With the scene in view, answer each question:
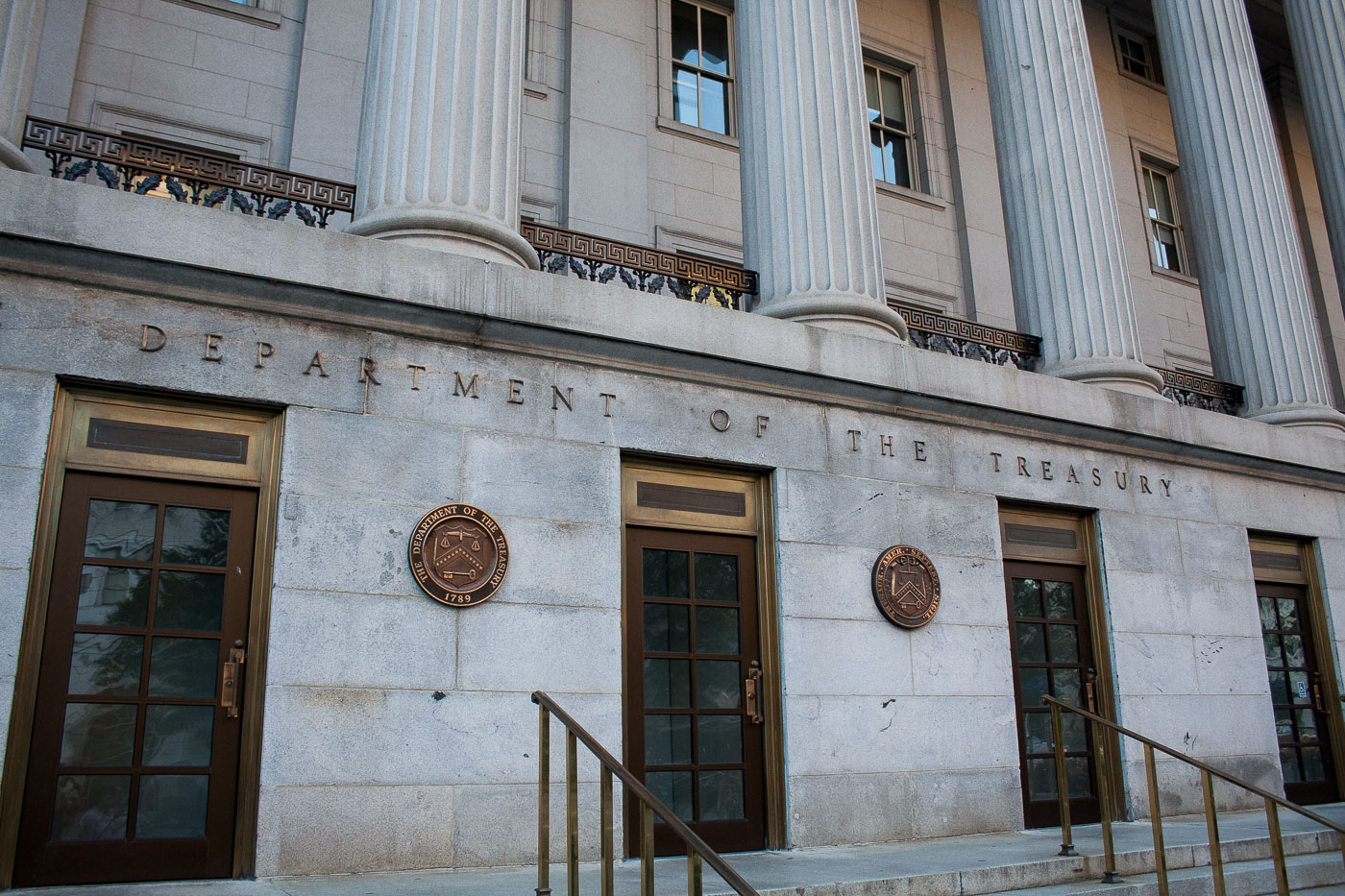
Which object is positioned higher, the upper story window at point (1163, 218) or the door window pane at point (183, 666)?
the upper story window at point (1163, 218)

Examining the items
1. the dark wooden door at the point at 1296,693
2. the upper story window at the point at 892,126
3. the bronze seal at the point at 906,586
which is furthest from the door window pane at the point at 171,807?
the upper story window at the point at 892,126

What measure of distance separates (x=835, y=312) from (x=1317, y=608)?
23.9ft

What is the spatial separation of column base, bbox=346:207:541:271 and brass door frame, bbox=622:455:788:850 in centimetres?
193

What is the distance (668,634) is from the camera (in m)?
8.60

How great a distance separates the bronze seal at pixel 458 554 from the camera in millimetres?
7402

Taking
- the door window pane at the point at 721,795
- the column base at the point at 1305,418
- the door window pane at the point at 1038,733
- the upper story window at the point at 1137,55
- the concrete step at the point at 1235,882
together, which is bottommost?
the concrete step at the point at 1235,882

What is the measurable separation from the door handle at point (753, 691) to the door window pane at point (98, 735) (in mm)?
4291

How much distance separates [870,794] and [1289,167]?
Answer: 18.8 m

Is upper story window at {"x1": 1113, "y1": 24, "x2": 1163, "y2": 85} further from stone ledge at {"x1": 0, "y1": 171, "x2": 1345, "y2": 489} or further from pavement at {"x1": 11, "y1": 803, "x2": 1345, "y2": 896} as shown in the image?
pavement at {"x1": 11, "y1": 803, "x2": 1345, "y2": 896}

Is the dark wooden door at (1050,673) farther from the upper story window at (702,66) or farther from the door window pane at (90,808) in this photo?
the upper story window at (702,66)

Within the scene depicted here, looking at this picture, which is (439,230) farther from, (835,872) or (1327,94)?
(1327,94)

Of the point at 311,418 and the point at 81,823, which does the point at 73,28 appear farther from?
the point at 81,823

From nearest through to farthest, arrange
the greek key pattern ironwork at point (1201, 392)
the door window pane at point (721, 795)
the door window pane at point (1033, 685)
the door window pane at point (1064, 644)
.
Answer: the door window pane at point (721, 795), the door window pane at point (1033, 685), the door window pane at point (1064, 644), the greek key pattern ironwork at point (1201, 392)

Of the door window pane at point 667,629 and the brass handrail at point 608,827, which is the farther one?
the door window pane at point 667,629
